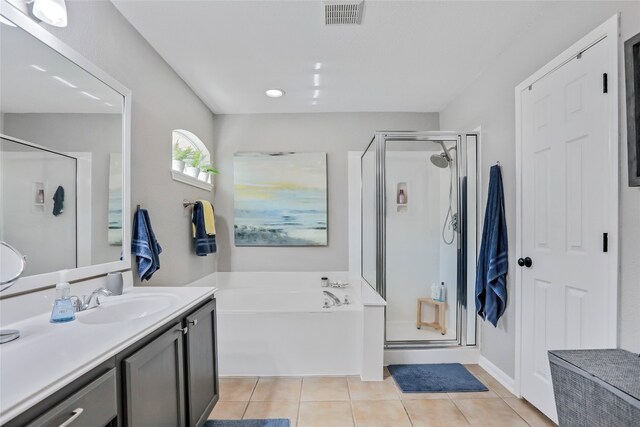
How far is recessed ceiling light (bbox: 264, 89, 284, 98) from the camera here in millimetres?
2973

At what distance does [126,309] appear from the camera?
1.54 m

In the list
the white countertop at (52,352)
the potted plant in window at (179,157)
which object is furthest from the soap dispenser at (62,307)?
the potted plant in window at (179,157)

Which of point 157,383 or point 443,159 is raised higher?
point 443,159

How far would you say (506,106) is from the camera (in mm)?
2334

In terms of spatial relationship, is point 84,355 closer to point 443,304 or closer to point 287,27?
point 287,27

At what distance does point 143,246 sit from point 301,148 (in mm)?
2089

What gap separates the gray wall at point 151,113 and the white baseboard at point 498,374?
8.65 ft

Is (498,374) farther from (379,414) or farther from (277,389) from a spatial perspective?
(277,389)

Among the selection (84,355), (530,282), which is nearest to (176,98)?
(84,355)

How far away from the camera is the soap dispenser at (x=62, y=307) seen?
1.23 metres

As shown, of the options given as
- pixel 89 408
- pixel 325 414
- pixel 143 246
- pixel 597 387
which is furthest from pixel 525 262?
pixel 143 246

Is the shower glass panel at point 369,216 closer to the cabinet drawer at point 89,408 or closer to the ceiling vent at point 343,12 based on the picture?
the ceiling vent at point 343,12

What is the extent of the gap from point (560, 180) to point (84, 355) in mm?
2301

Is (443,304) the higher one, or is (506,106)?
(506,106)
